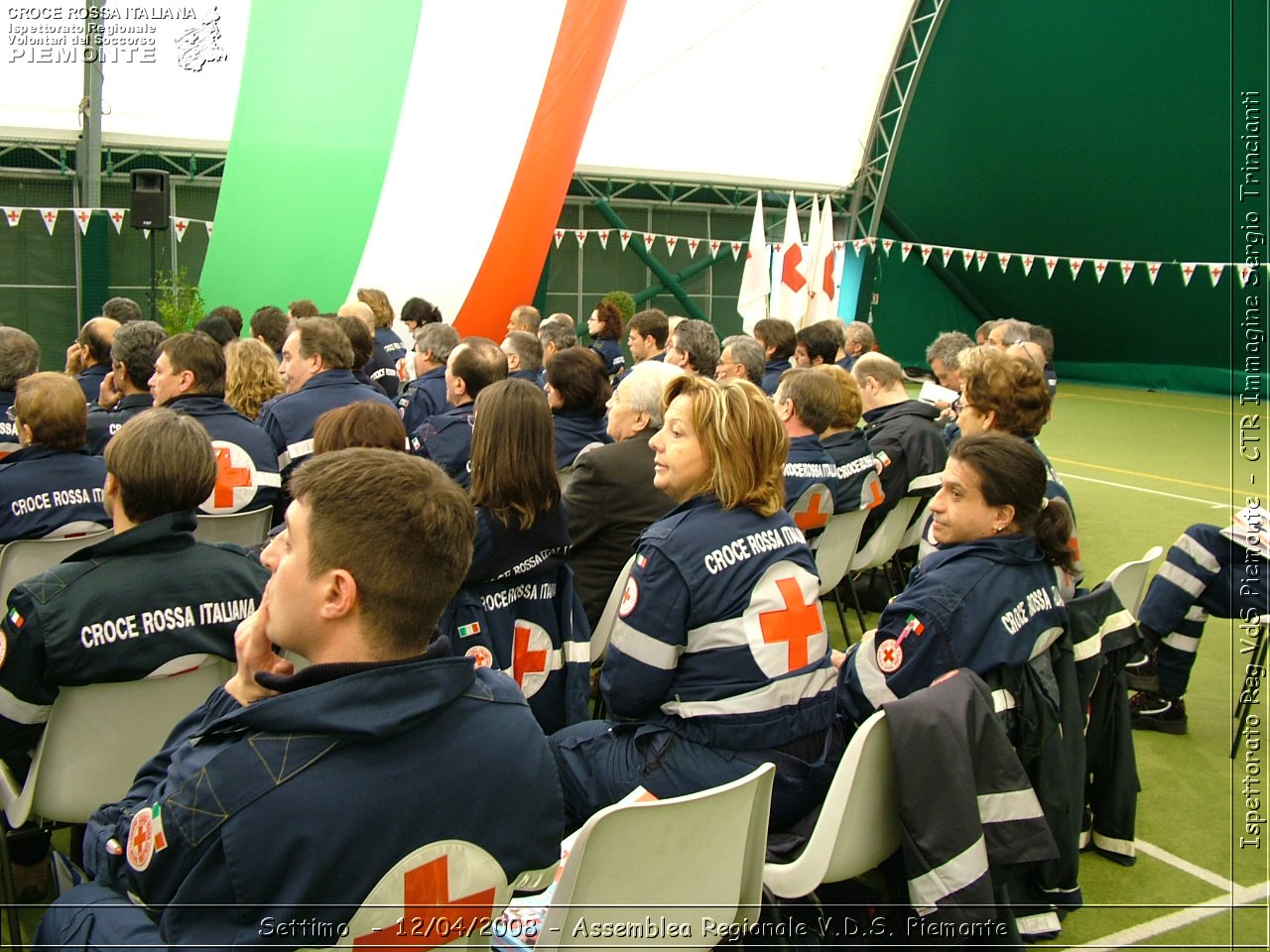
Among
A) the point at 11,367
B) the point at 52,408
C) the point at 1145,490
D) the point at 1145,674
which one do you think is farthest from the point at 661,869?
the point at 1145,490

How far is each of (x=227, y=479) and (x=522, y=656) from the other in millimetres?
1614

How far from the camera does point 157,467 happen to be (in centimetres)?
228

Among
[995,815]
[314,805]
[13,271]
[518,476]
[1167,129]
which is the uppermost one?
[1167,129]

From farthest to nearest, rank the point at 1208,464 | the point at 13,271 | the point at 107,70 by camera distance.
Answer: the point at 13,271, the point at 107,70, the point at 1208,464

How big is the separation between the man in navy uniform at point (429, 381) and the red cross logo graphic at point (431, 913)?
3.98 metres

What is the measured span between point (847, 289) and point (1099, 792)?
51.9ft

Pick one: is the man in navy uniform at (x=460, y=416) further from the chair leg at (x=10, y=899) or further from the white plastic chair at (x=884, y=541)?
the chair leg at (x=10, y=899)

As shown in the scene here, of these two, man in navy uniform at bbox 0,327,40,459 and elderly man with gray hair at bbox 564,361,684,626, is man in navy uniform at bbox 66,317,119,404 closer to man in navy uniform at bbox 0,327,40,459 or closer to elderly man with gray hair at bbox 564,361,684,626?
man in navy uniform at bbox 0,327,40,459

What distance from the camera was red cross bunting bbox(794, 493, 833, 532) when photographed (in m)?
4.17

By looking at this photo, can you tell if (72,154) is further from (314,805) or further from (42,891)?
(314,805)

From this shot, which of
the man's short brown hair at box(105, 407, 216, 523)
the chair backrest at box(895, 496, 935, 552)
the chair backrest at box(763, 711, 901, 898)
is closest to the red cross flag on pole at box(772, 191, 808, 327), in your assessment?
the chair backrest at box(895, 496, 935, 552)

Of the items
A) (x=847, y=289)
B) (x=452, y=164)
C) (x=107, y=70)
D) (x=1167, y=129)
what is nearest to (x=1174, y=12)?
(x=1167, y=129)

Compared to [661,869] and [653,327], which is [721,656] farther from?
[653,327]

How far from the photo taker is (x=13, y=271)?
14.3 m
